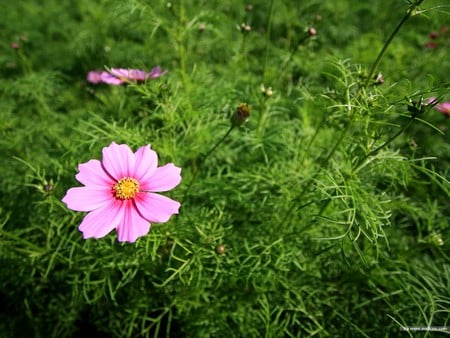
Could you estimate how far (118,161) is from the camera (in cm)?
96

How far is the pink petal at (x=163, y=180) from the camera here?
0.90 metres

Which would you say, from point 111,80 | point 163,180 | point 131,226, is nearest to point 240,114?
point 163,180

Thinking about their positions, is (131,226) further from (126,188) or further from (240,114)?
(240,114)

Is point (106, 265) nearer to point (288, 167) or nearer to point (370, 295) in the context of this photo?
point (288, 167)

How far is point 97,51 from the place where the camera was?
2486mm

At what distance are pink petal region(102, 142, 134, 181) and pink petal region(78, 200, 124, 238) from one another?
9cm

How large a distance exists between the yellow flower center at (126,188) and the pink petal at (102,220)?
0.02 meters

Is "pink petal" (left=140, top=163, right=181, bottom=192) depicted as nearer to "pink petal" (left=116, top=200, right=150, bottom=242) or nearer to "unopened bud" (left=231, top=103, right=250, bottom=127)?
"pink petal" (left=116, top=200, right=150, bottom=242)

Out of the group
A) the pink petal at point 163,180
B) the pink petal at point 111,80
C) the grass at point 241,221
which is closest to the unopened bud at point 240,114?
the grass at point 241,221

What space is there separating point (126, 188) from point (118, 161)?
8 centimetres

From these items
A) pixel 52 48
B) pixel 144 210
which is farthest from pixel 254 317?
pixel 52 48

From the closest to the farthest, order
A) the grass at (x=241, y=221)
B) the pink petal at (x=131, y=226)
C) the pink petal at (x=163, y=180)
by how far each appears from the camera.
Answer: the pink petal at (x=131, y=226), the pink petal at (x=163, y=180), the grass at (x=241, y=221)

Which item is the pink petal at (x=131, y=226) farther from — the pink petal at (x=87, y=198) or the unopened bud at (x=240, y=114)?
the unopened bud at (x=240, y=114)

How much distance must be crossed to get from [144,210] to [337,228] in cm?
77
